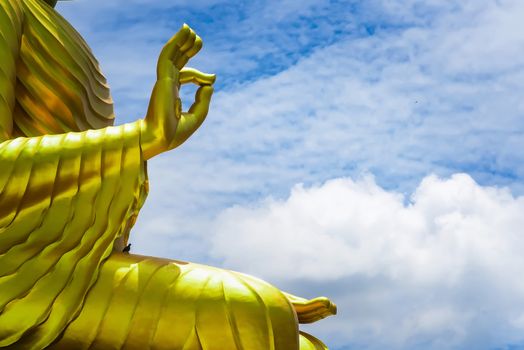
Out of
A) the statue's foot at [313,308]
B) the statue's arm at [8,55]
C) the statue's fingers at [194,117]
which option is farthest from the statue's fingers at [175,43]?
the statue's foot at [313,308]

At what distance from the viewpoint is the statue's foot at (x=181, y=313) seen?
16.2 feet

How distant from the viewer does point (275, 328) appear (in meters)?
4.96

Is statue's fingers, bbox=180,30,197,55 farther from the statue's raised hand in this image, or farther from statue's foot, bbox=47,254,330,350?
statue's foot, bbox=47,254,330,350

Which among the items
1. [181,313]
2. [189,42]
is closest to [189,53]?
[189,42]

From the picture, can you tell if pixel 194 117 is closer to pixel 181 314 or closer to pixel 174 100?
pixel 174 100

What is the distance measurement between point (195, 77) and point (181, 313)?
1.18 m

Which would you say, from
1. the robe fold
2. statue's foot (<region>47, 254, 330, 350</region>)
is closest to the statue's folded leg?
statue's foot (<region>47, 254, 330, 350</region>)

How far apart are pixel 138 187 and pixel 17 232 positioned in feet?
1.91

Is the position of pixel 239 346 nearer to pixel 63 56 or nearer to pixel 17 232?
pixel 17 232

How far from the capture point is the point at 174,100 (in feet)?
17.1

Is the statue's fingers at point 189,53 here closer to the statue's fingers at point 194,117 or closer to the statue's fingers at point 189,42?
the statue's fingers at point 189,42

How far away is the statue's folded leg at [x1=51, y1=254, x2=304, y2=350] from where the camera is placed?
4.93 m

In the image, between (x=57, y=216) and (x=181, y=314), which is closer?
(x=181, y=314)

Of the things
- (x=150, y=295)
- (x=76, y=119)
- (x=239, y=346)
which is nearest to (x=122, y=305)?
(x=150, y=295)
